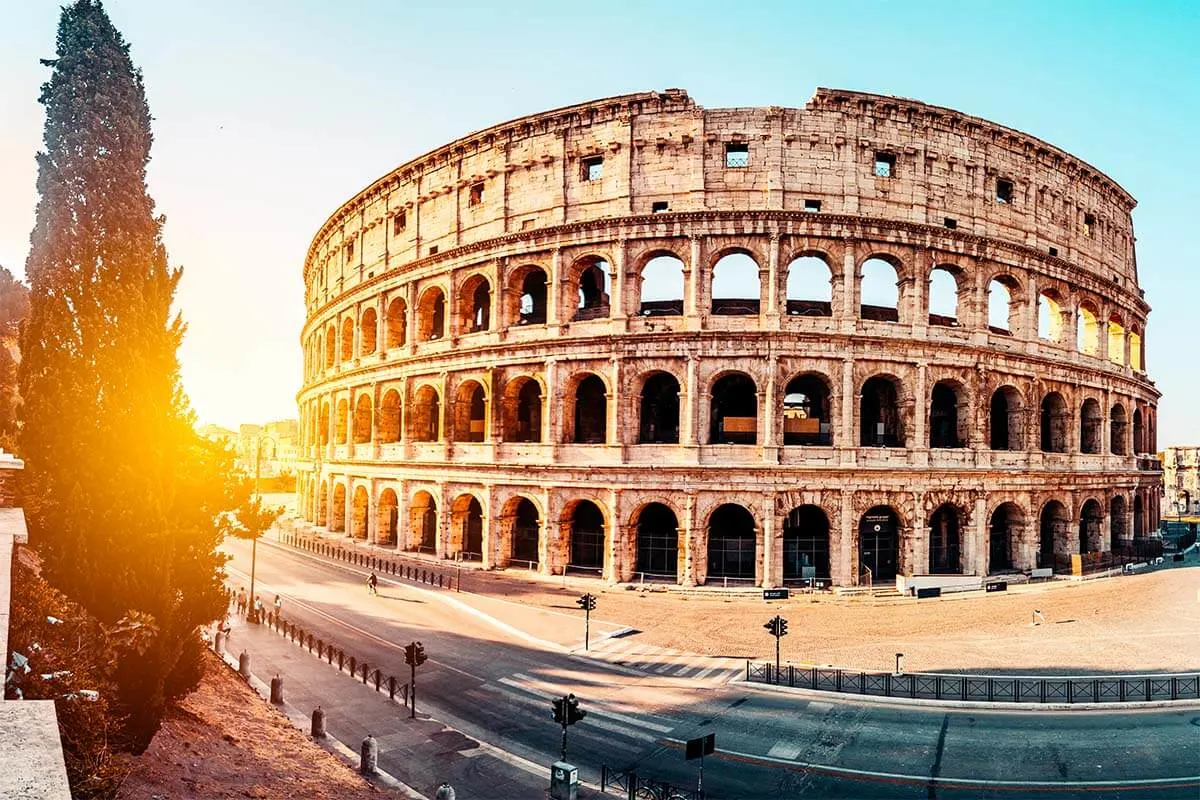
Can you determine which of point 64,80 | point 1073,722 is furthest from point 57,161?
point 1073,722

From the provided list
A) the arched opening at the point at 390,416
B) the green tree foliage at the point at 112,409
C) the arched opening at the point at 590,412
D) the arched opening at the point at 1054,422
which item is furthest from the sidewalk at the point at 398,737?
the arched opening at the point at 1054,422

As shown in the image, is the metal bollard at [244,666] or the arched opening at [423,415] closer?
the metal bollard at [244,666]

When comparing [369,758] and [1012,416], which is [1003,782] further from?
[1012,416]

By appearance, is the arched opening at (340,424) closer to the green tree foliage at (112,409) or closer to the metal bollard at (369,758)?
the green tree foliage at (112,409)

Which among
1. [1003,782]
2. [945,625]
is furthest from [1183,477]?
[1003,782]

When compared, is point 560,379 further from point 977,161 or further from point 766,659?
point 977,161
